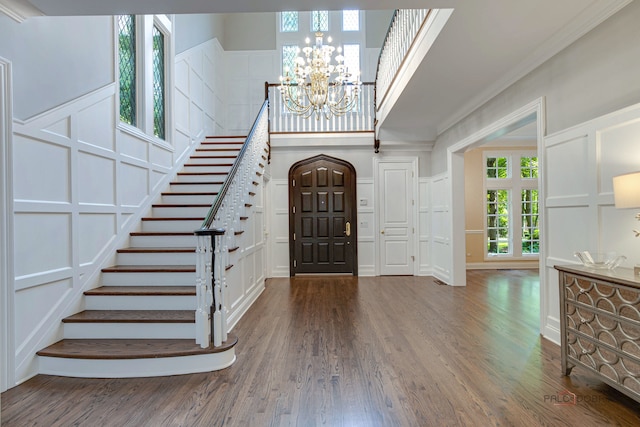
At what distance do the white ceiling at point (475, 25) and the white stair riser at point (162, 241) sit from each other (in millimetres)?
2385

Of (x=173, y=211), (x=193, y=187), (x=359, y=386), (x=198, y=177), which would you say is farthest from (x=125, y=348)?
(x=198, y=177)

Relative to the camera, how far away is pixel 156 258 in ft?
12.9

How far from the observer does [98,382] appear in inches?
105

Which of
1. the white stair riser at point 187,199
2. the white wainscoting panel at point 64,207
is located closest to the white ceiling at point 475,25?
the white wainscoting panel at point 64,207

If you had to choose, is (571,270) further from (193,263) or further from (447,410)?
(193,263)

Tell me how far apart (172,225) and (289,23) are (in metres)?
6.63

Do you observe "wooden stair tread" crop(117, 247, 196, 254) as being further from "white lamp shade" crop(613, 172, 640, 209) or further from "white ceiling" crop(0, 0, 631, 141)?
"white lamp shade" crop(613, 172, 640, 209)

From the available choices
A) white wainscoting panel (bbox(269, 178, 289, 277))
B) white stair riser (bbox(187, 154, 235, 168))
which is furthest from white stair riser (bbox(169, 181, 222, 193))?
white wainscoting panel (bbox(269, 178, 289, 277))

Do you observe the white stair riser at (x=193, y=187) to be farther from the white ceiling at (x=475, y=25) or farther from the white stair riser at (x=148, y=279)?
the white ceiling at (x=475, y=25)

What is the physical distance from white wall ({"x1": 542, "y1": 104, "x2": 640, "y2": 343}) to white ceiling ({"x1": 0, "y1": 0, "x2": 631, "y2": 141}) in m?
0.86

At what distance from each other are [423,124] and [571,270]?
179 inches

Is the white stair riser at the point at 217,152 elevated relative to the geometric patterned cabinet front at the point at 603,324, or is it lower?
elevated

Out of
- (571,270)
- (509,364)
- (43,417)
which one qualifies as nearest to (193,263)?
(43,417)

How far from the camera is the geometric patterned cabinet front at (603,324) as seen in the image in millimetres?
2051
